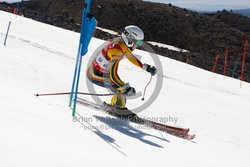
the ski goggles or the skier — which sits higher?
the ski goggles

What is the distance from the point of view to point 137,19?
50781mm

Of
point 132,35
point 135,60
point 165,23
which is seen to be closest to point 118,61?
point 135,60

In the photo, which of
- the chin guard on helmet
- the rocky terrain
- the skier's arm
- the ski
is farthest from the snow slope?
the rocky terrain

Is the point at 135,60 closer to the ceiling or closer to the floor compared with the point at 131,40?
closer to the floor

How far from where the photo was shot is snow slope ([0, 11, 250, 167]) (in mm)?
3779

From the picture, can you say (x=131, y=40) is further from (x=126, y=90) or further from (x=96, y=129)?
(x=96, y=129)

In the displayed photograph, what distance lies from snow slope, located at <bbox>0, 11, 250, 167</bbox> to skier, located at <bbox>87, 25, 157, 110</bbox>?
1.92 ft

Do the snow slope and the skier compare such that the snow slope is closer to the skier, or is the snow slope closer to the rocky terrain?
the skier

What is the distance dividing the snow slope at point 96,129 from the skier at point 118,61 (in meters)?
0.59

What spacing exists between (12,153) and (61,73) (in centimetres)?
673

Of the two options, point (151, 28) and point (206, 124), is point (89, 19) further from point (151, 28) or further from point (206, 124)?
point (151, 28)

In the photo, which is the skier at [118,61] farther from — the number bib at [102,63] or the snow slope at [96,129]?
the snow slope at [96,129]

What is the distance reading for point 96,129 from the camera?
5.39m

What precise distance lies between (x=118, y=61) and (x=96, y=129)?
5.93ft
